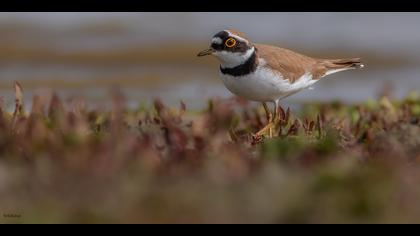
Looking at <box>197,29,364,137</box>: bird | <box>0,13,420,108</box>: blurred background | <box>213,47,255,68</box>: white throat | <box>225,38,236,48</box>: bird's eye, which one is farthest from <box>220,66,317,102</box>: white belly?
<box>0,13,420,108</box>: blurred background

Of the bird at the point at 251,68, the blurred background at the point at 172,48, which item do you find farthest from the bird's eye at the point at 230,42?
the blurred background at the point at 172,48

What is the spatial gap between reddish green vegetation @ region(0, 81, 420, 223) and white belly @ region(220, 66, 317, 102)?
270cm

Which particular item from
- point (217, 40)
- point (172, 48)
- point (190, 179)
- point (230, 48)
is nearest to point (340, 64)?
point (230, 48)

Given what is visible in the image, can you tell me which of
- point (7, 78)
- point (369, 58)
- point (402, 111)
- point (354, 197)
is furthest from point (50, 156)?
point (369, 58)

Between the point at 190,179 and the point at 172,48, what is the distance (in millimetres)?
14910

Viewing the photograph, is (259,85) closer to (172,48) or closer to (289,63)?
(289,63)

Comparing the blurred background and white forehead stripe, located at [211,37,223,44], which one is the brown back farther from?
the blurred background

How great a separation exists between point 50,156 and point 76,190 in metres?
0.68

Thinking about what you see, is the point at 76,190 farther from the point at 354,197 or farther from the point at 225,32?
the point at 225,32

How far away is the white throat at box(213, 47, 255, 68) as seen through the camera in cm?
931

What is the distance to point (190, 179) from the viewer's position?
16.6ft

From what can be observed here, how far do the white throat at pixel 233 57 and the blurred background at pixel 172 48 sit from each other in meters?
5.88

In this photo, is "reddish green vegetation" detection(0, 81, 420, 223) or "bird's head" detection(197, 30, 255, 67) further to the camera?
"bird's head" detection(197, 30, 255, 67)
